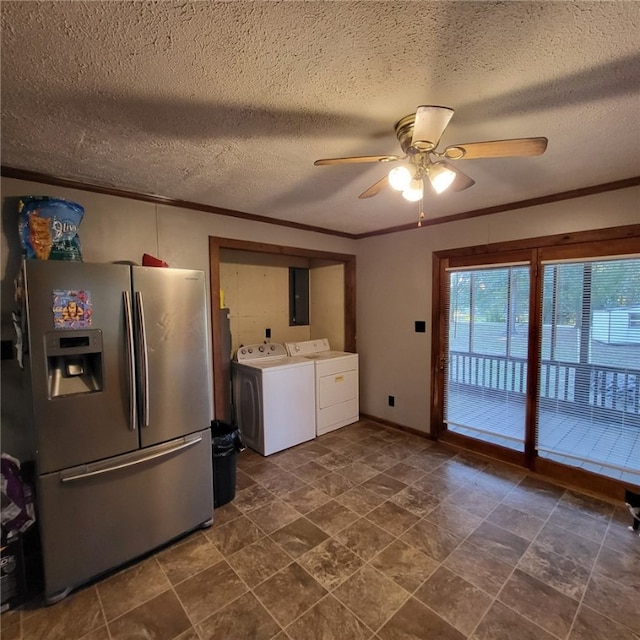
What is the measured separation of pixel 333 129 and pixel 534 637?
2582mm

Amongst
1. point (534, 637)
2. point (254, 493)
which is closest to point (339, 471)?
point (254, 493)

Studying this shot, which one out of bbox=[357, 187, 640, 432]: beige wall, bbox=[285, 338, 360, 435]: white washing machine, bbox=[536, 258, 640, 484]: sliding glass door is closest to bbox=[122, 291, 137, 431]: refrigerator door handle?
bbox=[285, 338, 360, 435]: white washing machine

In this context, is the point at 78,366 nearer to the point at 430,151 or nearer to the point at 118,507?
the point at 118,507

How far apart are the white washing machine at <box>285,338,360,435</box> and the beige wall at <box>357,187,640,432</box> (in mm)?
286

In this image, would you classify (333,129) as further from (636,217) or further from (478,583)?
(478,583)

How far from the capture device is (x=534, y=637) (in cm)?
151

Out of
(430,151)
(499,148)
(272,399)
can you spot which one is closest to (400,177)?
(430,151)

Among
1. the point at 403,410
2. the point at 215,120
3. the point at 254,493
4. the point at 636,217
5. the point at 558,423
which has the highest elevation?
the point at 215,120

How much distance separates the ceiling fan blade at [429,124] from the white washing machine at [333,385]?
2.63 meters

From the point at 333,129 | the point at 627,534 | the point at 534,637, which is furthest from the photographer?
the point at 627,534

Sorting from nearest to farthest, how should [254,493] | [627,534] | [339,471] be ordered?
[627,534] < [254,493] < [339,471]

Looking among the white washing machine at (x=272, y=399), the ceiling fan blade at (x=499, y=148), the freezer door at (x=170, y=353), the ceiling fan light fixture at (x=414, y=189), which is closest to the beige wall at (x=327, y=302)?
A: the white washing machine at (x=272, y=399)

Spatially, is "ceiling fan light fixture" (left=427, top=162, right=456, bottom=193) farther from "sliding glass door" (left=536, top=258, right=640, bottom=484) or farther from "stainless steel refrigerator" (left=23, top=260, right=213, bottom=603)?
"sliding glass door" (left=536, top=258, right=640, bottom=484)

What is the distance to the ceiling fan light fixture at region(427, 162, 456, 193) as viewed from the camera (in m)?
1.56
